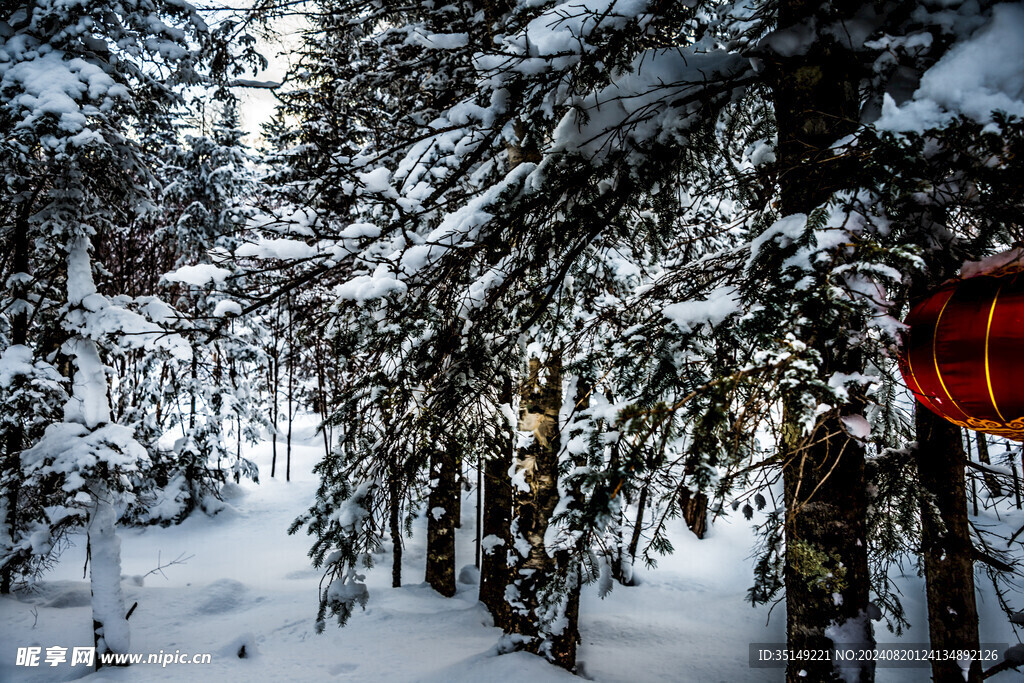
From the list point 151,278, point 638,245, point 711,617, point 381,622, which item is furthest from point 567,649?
point 151,278

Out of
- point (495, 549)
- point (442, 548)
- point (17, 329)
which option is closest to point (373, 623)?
point (442, 548)

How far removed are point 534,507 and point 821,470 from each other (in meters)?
3.51

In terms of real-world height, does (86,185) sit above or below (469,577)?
above

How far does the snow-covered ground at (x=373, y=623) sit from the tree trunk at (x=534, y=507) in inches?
13.5

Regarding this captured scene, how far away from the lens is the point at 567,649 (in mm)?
5402

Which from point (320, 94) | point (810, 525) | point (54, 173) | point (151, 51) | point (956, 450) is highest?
point (320, 94)

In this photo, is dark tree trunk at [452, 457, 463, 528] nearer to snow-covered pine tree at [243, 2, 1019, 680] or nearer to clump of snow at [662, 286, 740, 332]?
snow-covered pine tree at [243, 2, 1019, 680]

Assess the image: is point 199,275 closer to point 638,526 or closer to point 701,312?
point 701,312

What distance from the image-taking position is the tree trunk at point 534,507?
5176 mm

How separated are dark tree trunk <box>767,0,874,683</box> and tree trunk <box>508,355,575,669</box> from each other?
291 centimetres

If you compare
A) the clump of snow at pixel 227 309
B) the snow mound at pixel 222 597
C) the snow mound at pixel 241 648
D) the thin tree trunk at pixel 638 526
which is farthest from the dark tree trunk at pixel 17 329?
the thin tree trunk at pixel 638 526

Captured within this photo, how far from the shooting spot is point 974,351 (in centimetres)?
164

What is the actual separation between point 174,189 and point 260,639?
13615 millimetres

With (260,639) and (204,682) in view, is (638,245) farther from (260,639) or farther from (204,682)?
(260,639)
